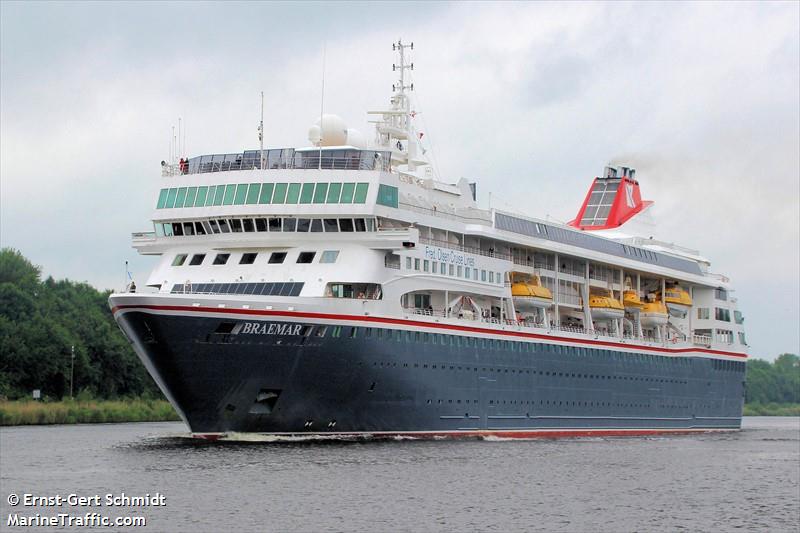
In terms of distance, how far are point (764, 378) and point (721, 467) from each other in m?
136

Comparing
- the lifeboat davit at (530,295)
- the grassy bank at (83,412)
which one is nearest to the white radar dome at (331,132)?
the lifeboat davit at (530,295)

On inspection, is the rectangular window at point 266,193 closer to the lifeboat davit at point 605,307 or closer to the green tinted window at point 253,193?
the green tinted window at point 253,193

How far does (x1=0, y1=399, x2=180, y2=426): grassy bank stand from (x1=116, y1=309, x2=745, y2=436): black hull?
2548 cm

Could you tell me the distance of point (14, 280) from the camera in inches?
4003

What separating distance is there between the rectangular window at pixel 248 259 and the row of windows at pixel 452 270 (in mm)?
6252

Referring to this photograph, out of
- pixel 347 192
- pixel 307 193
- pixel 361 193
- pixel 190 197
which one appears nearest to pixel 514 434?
pixel 361 193

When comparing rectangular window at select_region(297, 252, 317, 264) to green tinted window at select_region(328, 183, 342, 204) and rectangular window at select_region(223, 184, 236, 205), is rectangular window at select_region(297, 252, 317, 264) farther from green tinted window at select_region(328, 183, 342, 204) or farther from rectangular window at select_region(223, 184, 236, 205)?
rectangular window at select_region(223, 184, 236, 205)

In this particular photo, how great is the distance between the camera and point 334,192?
4716 cm

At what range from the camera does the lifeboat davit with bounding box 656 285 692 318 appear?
70719 millimetres

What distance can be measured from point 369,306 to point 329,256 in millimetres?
2748

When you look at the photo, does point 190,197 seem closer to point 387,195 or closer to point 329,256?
point 329,256

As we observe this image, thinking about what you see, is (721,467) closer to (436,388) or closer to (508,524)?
(436,388)

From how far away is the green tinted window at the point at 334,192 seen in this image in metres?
47.0

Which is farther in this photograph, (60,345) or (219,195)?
(60,345)
